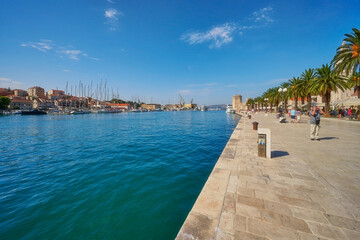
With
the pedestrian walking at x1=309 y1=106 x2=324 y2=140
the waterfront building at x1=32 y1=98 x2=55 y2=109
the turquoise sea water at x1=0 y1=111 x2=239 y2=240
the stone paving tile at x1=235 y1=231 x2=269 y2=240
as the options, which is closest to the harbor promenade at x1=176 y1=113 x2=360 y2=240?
the stone paving tile at x1=235 y1=231 x2=269 y2=240

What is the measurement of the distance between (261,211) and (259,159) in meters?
3.45

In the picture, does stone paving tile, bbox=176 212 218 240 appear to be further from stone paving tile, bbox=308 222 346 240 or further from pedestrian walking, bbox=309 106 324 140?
pedestrian walking, bbox=309 106 324 140

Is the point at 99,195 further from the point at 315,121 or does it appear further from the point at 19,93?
the point at 19,93

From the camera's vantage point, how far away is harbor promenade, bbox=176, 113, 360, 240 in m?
2.25

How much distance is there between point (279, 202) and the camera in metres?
3.00

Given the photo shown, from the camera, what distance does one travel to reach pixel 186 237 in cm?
213

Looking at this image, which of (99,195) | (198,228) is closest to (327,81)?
(198,228)

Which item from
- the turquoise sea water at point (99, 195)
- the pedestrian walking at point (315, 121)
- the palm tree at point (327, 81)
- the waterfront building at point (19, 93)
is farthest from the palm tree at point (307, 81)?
the waterfront building at point (19, 93)

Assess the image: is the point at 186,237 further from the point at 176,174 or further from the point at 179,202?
the point at 176,174

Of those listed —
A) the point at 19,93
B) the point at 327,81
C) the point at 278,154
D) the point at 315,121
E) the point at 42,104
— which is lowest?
the point at 278,154

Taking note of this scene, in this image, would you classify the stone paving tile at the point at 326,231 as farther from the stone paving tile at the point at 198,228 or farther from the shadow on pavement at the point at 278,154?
the shadow on pavement at the point at 278,154

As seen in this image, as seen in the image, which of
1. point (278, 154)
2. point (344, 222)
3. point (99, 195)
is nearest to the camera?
point (344, 222)

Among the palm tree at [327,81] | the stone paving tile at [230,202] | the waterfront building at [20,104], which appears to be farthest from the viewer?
the waterfront building at [20,104]

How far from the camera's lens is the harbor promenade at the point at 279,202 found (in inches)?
88.5
